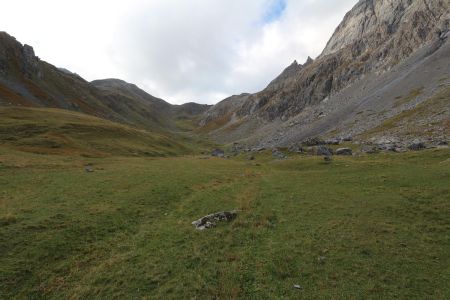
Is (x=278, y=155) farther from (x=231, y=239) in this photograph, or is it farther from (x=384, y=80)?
(x=384, y=80)

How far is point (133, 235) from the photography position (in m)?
24.5

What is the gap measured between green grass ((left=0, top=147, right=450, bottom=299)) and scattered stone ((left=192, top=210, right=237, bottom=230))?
2.71 ft

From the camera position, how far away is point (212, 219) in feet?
86.9

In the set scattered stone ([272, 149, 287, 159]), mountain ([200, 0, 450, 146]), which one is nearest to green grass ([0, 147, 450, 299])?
scattered stone ([272, 149, 287, 159])

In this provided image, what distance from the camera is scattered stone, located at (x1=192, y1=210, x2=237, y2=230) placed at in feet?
83.9

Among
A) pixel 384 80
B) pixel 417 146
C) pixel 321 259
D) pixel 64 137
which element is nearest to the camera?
pixel 321 259

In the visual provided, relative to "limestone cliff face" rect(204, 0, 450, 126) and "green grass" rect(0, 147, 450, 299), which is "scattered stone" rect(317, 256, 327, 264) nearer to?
"green grass" rect(0, 147, 450, 299)

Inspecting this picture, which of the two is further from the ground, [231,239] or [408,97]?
[408,97]

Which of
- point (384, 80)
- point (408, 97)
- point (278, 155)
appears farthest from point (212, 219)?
point (384, 80)

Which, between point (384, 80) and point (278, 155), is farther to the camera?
point (384, 80)

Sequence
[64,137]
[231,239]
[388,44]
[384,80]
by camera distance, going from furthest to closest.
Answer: [388,44]
[384,80]
[64,137]
[231,239]

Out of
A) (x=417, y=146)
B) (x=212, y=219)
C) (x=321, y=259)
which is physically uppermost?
(x=417, y=146)

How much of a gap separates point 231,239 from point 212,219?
4003 mm

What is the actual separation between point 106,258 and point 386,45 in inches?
7151
